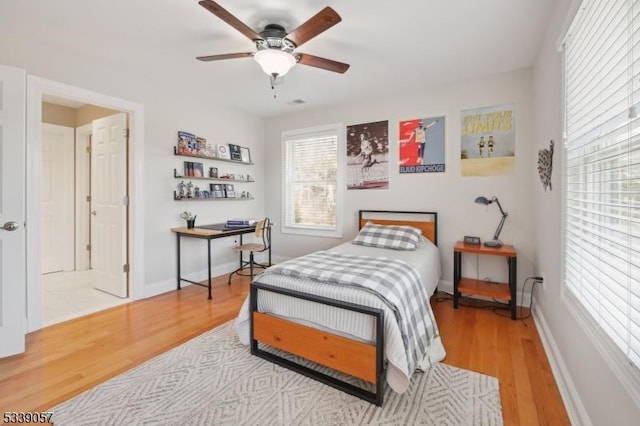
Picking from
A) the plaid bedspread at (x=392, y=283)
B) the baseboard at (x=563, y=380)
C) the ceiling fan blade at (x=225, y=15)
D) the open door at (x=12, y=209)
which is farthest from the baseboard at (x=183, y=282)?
the baseboard at (x=563, y=380)

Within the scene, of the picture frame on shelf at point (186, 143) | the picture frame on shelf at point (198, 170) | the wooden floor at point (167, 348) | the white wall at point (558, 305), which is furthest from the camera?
the picture frame on shelf at point (198, 170)

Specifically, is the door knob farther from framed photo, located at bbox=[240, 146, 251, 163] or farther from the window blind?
the window blind

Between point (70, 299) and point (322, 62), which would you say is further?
point (70, 299)

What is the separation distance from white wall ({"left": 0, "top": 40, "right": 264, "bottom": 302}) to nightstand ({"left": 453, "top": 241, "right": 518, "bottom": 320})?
9.03 feet

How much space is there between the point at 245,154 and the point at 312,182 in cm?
110

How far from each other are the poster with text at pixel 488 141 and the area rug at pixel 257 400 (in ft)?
7.11

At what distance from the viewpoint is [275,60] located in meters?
2.20

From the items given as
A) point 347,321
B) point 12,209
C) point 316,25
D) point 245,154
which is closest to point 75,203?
point 245,154

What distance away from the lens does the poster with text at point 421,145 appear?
350 centimetres

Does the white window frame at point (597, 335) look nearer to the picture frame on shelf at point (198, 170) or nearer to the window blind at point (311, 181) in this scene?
the window blind at point (311, 181)

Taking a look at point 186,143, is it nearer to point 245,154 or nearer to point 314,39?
point 245,154

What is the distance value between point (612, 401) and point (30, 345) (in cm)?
355

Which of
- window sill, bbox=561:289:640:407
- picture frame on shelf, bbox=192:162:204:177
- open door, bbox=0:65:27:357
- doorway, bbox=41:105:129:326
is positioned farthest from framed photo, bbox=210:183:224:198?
window sill, bbox=561:289:640:407

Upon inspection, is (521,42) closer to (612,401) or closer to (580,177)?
(580,177)
